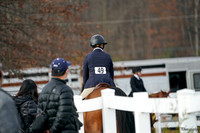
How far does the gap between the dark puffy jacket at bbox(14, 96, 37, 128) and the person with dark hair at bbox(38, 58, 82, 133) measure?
1.49 meters

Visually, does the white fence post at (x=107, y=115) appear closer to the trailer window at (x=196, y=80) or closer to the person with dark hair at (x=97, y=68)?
the person with dark hair at (x=97, y=68)

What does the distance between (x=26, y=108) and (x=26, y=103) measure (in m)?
0.08

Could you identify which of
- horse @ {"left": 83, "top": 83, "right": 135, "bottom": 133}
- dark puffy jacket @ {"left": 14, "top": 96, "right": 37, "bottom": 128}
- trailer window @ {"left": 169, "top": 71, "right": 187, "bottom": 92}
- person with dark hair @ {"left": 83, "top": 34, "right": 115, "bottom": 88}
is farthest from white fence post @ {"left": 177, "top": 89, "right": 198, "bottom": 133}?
trailer window @ {"left": 169, "top": 71, "right": 187, "bottom": 92}

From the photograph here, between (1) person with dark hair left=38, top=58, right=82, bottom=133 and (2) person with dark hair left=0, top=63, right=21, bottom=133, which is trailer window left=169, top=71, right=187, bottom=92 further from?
(2) person with dark hair left=0, top=63, right=21, bottom=133

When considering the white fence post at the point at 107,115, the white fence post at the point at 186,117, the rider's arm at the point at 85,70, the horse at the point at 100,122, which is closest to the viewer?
the white fence post at the point at 186,117

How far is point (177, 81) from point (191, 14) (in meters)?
28.2

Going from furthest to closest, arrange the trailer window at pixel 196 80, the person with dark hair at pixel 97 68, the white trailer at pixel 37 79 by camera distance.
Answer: the trailer window at pixel 196 80 < the white trailer at pixel 37 79 < the person with dark hair at pixel 97 68

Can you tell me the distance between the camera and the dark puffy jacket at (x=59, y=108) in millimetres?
5203

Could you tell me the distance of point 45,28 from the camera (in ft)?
46.5

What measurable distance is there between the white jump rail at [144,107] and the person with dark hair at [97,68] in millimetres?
772

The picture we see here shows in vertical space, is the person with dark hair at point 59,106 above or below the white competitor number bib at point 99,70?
below

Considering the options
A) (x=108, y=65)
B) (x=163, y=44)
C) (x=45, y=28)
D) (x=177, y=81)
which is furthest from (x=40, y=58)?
(x=163, y=44)

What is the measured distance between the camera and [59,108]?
5223 millimetres

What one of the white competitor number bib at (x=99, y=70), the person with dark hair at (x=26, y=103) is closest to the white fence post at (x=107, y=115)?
the white competitor number bib at (x=99, y=70)
